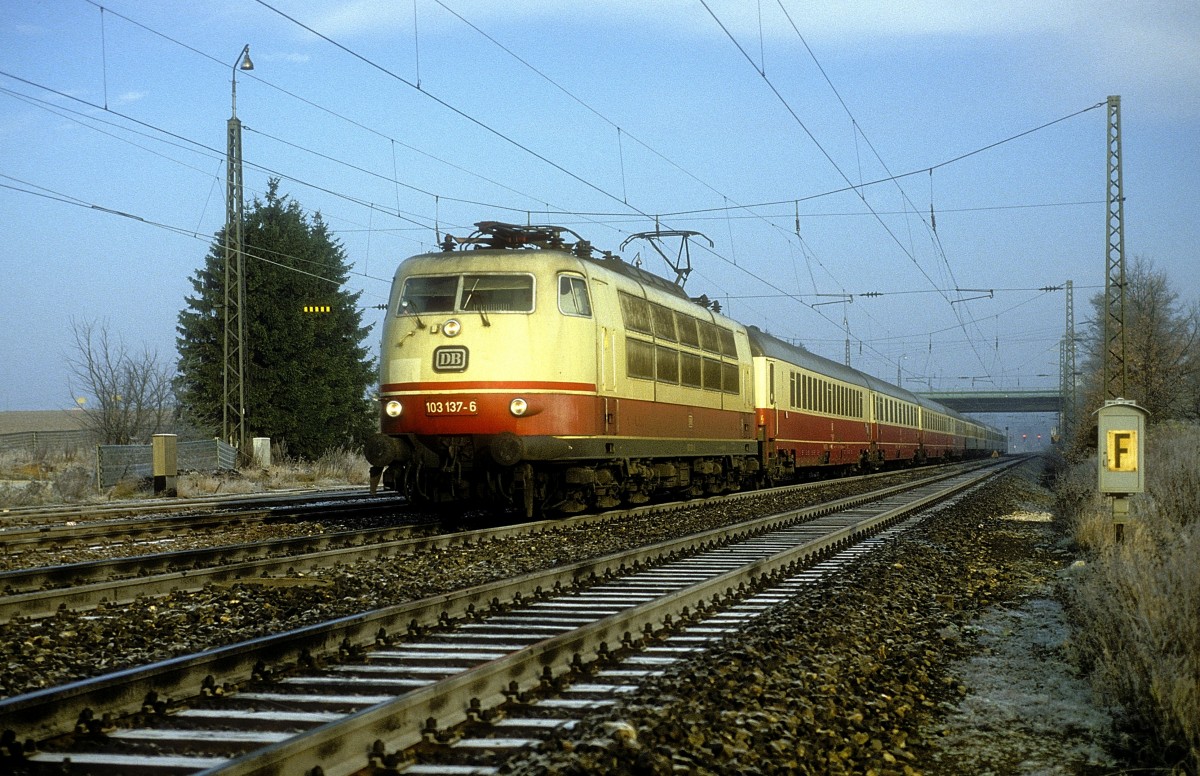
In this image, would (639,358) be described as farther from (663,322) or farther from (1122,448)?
(1122,448)

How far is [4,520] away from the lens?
51.3ft

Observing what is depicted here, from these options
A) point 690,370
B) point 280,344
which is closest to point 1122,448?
point 690,370

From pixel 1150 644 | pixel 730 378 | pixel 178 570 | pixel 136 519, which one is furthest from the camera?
pixel 730 378

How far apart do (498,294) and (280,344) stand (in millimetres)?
24914

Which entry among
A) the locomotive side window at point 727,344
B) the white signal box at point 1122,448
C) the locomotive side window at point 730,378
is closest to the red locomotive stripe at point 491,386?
the white signal box at point 1122,448

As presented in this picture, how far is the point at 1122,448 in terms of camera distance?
36.5 ft

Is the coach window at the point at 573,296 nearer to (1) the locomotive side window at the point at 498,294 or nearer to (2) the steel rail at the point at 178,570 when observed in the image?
(1) the locomotive side window at the point at 498,294

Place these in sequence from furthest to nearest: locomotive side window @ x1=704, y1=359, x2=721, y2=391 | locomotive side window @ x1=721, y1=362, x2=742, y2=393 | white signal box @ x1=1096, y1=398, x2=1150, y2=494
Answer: locomotive side window @ x1=721, y1=362, x2=742, y2=393
locomotive side window @ x1=704, y1=359, x2=721, y2=391
white signal box @ x1=1096, y1=398, x2=1150, y2=494

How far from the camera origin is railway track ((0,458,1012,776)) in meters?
4.35

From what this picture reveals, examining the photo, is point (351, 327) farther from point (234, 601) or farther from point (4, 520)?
point (234, 601)

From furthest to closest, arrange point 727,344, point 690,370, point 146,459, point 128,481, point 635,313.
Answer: point 146,459 → point 128,481 → point 727,344 → point 690,370 → point 635,313

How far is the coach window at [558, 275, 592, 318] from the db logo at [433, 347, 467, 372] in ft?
4.39

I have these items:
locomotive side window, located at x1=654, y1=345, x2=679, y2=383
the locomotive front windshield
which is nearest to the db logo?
the locomotive front windshield

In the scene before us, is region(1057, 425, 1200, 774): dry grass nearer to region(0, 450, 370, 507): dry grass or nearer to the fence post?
the fence post
